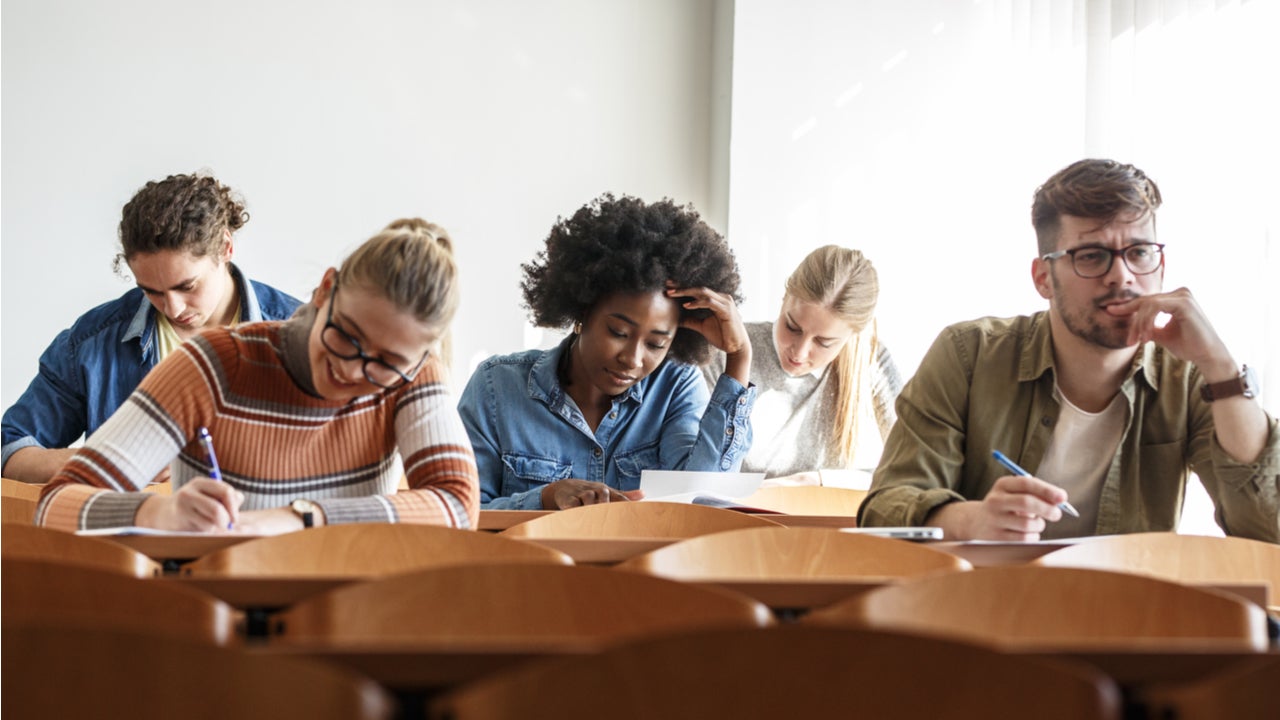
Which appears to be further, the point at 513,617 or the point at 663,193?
the point at 663,193

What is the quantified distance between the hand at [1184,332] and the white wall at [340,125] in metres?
2.87

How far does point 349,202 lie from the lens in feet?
15.5

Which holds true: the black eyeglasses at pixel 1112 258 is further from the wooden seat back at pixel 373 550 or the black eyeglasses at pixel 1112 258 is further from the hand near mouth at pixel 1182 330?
the wooden seat back at pixel 373 550

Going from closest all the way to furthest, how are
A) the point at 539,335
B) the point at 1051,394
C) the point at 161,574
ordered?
the point at 161,574
the point at 1051,394
the point at 539,335

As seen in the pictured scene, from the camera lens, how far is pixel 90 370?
3.05 metres

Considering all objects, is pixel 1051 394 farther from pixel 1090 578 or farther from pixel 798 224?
pixel 798 224

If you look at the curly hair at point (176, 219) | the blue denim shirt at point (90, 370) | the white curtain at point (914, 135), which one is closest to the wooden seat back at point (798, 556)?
the curly hair at point (176, 219)

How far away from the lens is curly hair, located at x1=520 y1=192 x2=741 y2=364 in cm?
293

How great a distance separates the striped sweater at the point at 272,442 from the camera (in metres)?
1.85

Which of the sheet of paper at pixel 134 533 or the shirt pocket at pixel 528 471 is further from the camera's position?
the shirt pocket at pixel 528 471

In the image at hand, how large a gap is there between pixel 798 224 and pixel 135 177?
2651 mm

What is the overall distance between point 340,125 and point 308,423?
303cm

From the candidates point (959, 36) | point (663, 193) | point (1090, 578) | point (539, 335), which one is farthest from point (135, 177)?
point (1090, 578)

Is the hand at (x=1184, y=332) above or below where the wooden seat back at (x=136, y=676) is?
above
